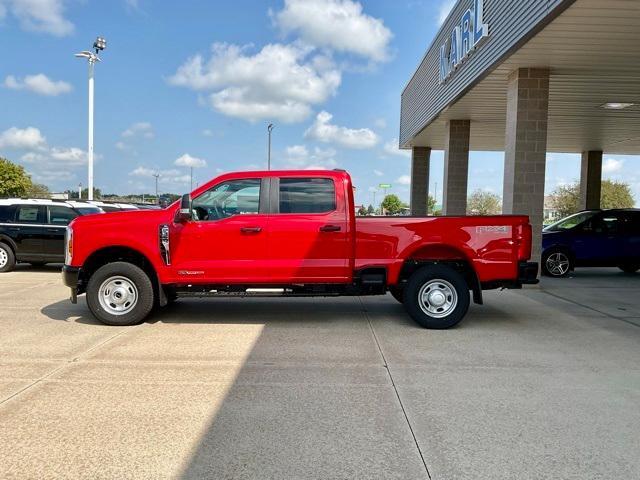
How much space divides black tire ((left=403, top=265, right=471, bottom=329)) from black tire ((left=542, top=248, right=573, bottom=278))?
723 cm

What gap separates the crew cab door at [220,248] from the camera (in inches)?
292

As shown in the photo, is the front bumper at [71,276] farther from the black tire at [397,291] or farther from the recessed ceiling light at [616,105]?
the recessed ceiling light at [616,105]

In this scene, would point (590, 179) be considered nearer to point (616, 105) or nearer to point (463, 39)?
point (616, 105)

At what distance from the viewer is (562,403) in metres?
4.73

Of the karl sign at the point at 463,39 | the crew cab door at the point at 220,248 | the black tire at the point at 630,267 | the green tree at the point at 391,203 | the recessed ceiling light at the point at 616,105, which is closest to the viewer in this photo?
the crew cab door at the point at 220,248

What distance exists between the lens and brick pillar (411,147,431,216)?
24.6 m

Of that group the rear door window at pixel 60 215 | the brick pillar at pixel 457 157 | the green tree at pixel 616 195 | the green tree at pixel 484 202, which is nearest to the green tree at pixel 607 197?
the green tree at pixel 616 195

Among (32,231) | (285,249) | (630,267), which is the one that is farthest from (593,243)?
(32,231)

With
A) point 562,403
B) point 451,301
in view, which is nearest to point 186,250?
point 451,301

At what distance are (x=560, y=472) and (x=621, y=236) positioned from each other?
40.2 ft

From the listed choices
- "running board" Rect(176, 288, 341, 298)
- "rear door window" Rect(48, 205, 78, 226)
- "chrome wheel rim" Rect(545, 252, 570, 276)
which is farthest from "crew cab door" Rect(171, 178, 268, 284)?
"chrome wheel rim" Rect(545, 252, 570, 276)

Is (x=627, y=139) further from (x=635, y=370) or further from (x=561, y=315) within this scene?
(x=635, y=370)

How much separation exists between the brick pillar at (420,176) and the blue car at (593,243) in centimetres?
1058

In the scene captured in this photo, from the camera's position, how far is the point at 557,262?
1390 cm
